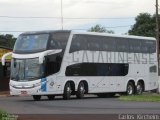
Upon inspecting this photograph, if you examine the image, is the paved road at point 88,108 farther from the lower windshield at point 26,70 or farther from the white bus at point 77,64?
the white bus at point 77,64

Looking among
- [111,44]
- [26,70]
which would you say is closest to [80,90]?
[26,70]

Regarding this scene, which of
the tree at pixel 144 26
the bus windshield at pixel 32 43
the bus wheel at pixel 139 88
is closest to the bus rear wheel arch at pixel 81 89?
the bus windshield at pixel 32 43

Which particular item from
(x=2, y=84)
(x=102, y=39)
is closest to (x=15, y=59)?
(x=102, y=39)

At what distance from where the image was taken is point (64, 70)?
33.8m

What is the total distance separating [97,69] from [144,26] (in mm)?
48437

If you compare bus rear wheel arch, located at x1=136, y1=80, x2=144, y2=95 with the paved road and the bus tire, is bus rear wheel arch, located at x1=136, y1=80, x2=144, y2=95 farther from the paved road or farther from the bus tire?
the paved road

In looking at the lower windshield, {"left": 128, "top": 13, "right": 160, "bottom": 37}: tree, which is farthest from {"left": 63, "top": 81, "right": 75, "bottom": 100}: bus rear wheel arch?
{"left": 128, "top": 13, "right": 160, "bottom": 37}: tree

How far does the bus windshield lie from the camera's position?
108 feet

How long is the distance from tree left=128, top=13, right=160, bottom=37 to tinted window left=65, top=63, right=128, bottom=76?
4426cm

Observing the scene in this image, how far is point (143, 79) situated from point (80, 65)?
273 inches

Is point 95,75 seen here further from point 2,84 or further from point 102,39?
point 2,84

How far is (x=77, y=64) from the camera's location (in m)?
34.6

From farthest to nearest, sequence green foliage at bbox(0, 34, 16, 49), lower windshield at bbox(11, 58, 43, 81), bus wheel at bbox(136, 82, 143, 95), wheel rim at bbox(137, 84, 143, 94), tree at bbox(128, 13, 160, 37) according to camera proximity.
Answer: green foliage at bbox(0, 34, 16, 49) → tree at bbox(128, 13, 160, 37) → wheel rim at bbox(137, 84, 143, 94) → bus wheel at bbox(136, 82, 143, 95) → lower windshield at bbox(11, 58, 43, 81)

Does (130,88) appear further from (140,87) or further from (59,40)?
(59,40)
